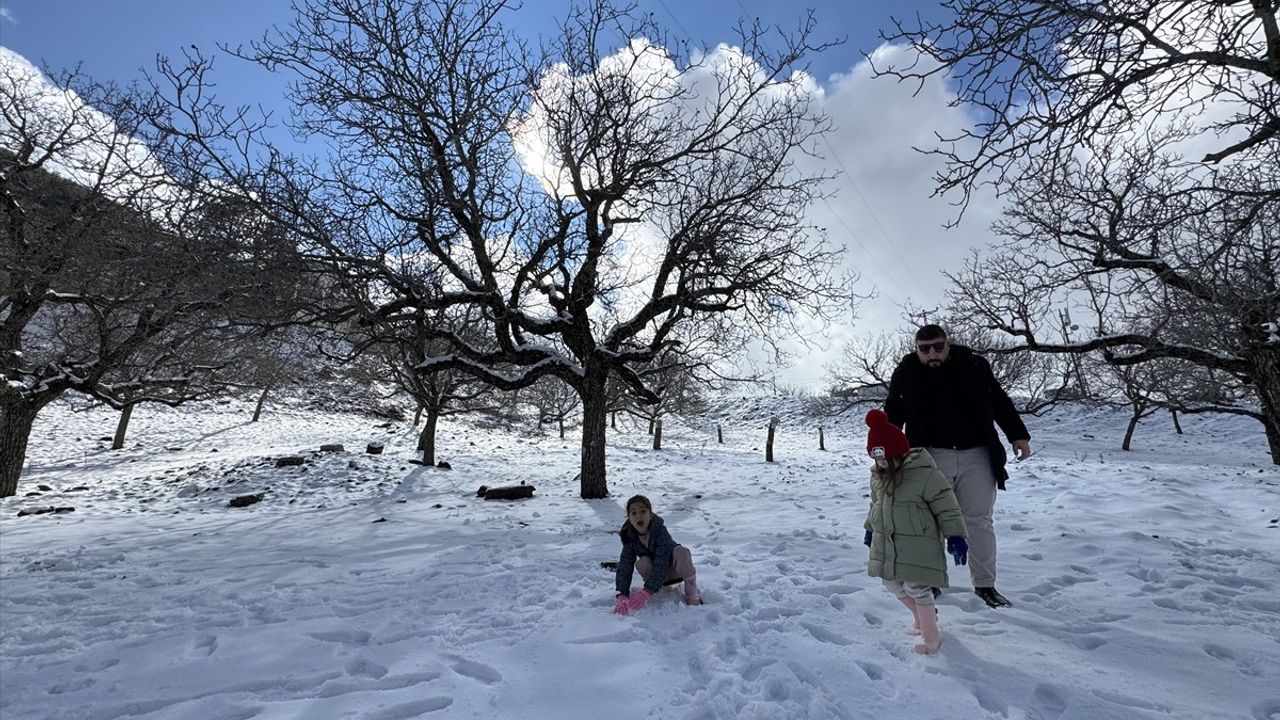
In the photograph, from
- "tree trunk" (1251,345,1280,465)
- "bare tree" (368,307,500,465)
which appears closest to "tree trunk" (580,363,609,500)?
"bare tree" (368,307,500,465)

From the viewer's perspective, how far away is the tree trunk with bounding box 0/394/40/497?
32.6 feet

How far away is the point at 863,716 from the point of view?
95.8 inches

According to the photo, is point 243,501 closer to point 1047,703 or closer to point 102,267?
point 102,267

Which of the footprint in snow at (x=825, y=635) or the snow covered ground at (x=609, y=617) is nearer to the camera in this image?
the snow covered ground at (x=609, y=617)

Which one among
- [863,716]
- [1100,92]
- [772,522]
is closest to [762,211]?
[772,522]

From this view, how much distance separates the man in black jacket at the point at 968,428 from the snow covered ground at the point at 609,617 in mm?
549

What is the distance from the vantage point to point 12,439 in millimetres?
10227

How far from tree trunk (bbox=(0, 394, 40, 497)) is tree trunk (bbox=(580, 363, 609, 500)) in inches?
395

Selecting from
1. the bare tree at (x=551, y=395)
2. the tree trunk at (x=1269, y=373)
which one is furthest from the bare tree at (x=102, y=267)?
the bare tree at (x=551, y=395)

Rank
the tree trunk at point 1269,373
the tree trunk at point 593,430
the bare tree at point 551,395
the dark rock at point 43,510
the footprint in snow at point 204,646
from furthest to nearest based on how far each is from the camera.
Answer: the bare tree at point 551,395, the tree trunk at point 593,430, the dark rock at point 43,510, the tree trunk at point 1269,373, the footprint in snow at point 204,646

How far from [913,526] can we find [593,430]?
7622 mm

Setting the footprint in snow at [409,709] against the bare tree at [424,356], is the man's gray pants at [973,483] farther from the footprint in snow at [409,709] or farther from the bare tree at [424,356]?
the bare tree at [424,356]

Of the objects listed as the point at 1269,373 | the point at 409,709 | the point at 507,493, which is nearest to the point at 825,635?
the point at 409,709

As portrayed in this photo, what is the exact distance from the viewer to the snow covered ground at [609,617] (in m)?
2.67
